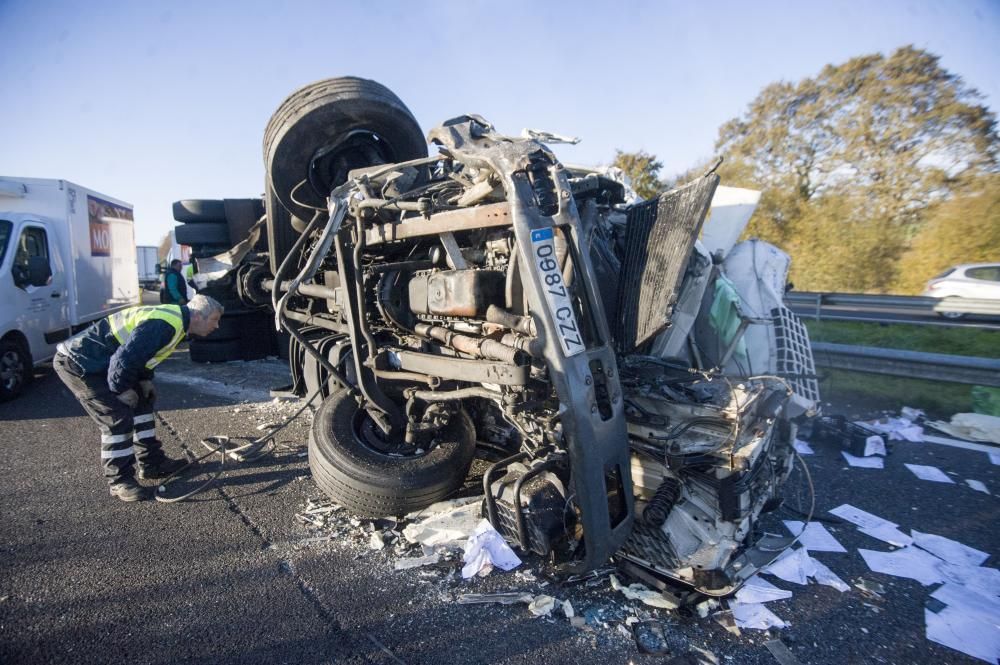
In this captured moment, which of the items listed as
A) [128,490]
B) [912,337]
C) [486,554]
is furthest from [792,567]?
[912,337]

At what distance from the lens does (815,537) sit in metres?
2.74

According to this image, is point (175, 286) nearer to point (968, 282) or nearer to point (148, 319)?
point (148, 319)

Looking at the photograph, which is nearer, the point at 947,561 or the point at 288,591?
the point at 288,591

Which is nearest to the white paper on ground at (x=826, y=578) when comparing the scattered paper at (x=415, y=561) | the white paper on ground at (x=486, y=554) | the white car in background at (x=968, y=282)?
the white paper on ground at (x=486, y=554)

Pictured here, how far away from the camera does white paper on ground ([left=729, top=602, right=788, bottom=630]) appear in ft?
6.77

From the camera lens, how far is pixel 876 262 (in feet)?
33.2

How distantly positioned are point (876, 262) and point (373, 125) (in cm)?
1073

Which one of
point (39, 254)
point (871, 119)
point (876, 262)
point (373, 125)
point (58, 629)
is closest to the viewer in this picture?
point (58, 629)

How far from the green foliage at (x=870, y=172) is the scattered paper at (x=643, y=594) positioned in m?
10.2

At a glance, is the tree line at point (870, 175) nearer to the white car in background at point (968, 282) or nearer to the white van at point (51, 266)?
the white car in background at point (968, 282)

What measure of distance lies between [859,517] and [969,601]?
2.48 feet

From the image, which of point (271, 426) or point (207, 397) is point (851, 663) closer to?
point (271, 426)

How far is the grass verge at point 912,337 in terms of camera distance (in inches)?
209

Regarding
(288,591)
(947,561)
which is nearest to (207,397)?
(288,591)
